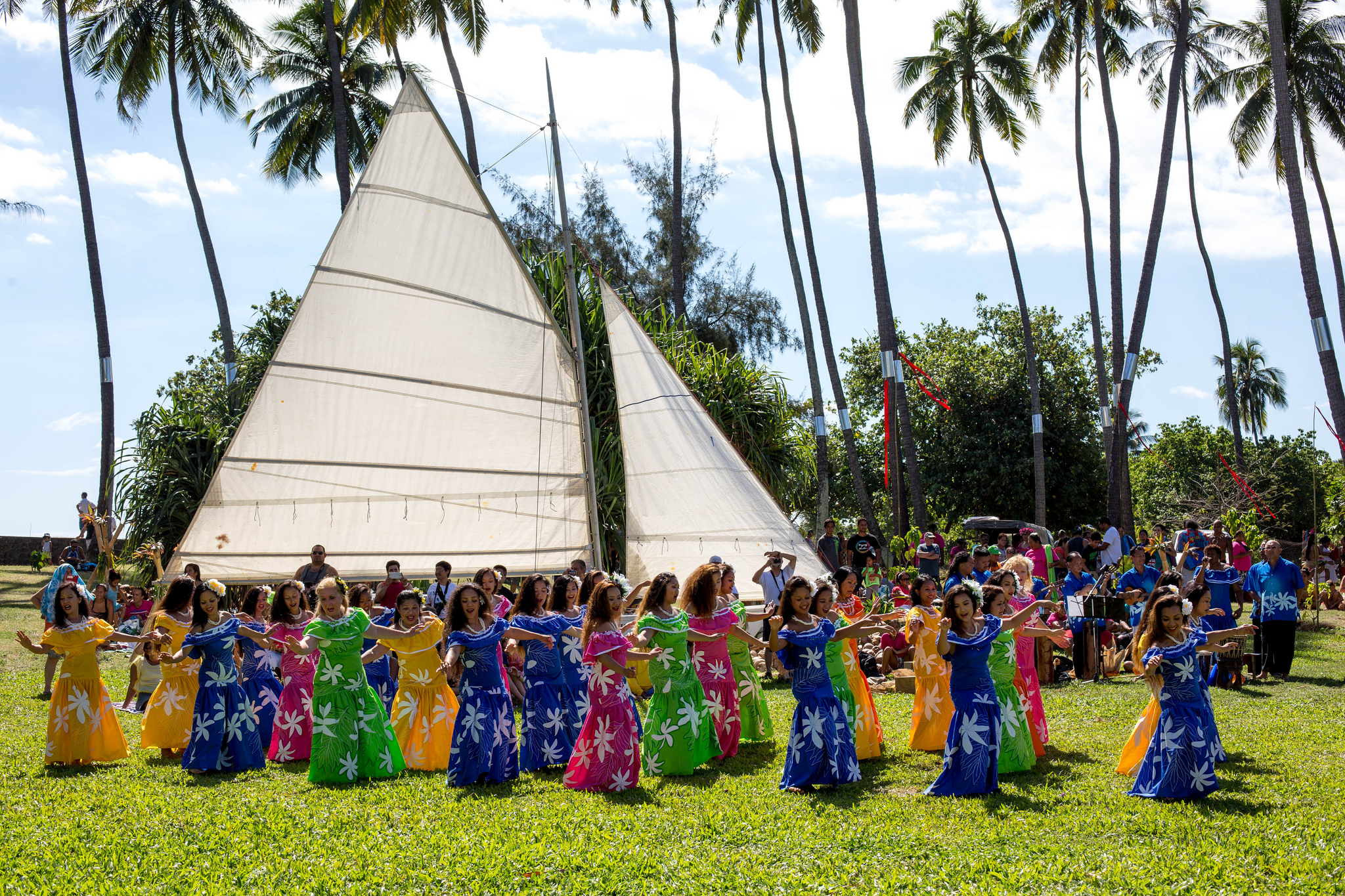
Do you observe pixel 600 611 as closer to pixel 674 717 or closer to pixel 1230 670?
pixel 674 717

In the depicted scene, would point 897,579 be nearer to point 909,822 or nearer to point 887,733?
point 887,733

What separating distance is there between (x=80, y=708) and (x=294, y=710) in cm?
181

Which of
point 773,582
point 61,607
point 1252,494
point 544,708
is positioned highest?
point 1252,494

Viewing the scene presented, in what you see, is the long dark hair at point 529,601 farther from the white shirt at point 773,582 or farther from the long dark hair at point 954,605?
the white shirt at point 773,582

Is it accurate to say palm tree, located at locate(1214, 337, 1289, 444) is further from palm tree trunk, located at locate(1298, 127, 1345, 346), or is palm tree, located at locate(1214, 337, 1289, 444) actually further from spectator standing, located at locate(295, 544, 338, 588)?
spectator standing, located at locate(295, 544, 338, 588)

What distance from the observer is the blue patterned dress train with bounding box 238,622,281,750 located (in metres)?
9.70

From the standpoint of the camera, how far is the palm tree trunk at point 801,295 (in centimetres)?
2772

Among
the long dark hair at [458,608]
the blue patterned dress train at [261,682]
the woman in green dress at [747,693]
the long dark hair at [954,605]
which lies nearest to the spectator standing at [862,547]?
the woman in green dress at [747,693]

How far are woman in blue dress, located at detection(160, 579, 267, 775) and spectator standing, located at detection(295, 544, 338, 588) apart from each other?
87.9 inches

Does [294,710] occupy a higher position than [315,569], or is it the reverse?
[315,569]

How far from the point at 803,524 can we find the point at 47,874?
21918mm

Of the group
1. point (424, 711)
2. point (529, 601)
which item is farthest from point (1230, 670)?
point (424, 711)

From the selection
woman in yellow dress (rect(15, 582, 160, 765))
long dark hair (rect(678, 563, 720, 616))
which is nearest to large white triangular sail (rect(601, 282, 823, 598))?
long dark hair (rect(678, 563, 720, 616))

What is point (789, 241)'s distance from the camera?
93.6 ft
